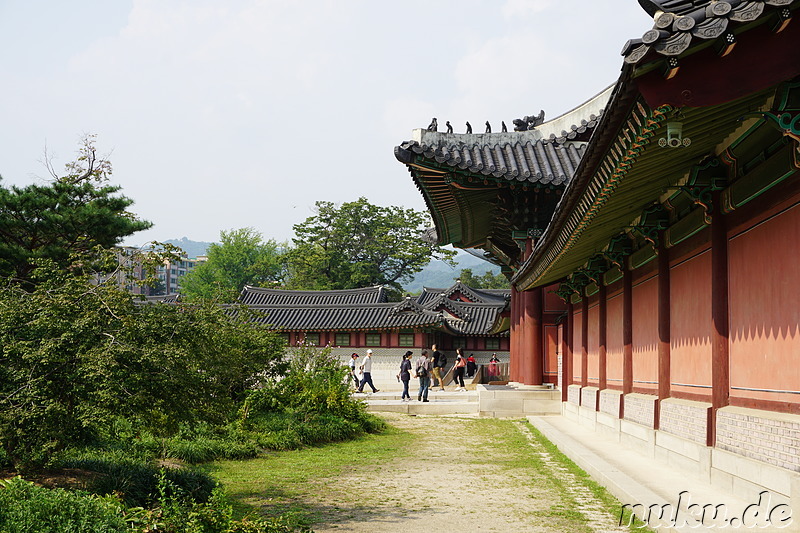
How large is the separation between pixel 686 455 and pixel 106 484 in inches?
248

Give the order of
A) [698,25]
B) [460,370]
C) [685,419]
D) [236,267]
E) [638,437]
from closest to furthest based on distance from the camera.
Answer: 1. [698,25]
2. [685,419]
3. [638,437]
4. [460,370]
5. [236,267]

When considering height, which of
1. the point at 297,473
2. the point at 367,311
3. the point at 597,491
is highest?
the point at 367,311

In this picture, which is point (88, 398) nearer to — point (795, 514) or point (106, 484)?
point (106, 484)

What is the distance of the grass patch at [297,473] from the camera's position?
851 centimetres

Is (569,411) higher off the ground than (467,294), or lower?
lower

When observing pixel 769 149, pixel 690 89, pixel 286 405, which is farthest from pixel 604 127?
Answer: pixel 286 405

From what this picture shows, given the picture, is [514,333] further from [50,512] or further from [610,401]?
[50,512]

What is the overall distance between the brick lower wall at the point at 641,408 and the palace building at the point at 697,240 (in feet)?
0.14

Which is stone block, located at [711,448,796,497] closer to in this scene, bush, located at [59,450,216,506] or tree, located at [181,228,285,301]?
bush, located at [59,450,216,506]

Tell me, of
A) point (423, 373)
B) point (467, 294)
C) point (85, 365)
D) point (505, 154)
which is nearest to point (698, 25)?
point (85, 365)

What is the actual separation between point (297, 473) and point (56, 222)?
16217mm

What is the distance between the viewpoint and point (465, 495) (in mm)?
9516

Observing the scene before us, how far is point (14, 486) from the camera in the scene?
5547mm

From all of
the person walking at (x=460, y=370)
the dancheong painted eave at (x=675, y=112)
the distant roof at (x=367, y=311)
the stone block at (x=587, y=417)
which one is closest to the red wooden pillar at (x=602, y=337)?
the stone block at (x=587, y=417)
